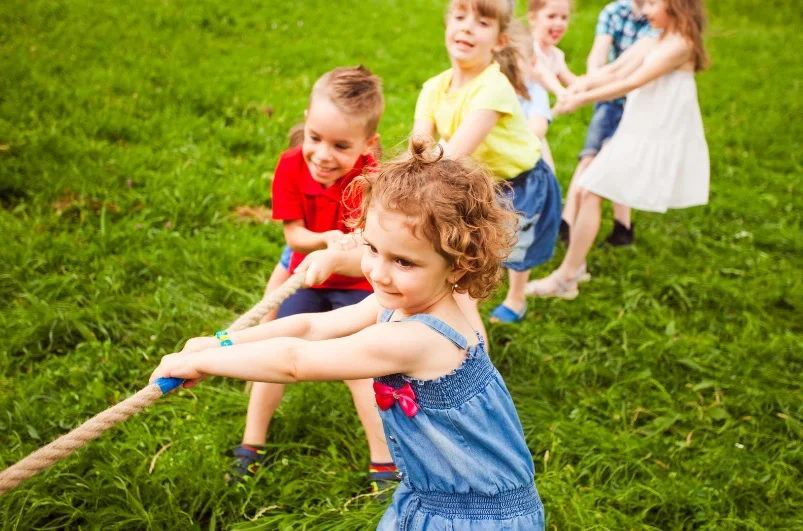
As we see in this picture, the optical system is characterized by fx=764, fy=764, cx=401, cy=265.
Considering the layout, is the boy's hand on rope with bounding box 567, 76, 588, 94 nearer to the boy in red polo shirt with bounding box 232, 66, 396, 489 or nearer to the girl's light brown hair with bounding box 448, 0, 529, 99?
the girl's light brown hair with bounding box 448, 0, 529, 99

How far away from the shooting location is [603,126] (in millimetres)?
5008

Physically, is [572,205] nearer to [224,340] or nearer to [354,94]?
[354,94]

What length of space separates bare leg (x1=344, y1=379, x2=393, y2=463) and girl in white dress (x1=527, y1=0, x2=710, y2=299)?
1823 millimetres

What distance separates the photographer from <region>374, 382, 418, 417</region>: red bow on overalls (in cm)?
194

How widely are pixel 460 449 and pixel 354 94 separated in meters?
1.47

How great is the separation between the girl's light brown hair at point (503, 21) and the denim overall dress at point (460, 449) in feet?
6.04

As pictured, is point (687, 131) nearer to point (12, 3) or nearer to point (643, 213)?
point (643, 213)

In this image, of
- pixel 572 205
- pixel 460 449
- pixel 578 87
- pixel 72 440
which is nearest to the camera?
pixel 72 440

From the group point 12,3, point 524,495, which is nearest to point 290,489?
point 524,495

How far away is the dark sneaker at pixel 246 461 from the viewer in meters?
2.85

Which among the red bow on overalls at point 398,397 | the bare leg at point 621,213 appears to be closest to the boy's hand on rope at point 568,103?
the bare leg at point 621,213

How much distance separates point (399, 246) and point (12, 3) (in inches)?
261

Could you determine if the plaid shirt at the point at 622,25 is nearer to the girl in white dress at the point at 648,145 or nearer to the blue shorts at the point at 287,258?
the girl in white dress at the point at 648,145

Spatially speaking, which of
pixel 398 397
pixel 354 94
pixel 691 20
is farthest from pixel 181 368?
pixel 691 20
